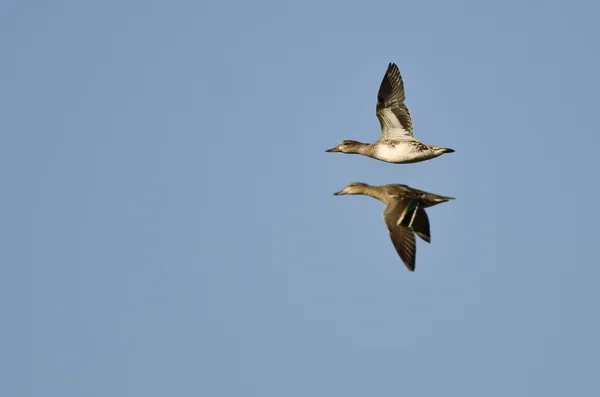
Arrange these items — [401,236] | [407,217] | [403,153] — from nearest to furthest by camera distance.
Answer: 1. [401,236]
2. [407,217]
3. [403,153]

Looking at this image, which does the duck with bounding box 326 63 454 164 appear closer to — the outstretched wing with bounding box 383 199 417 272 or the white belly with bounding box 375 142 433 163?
the white belly with bounding box 375 142 433 163

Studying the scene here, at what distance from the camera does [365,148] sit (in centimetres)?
3625

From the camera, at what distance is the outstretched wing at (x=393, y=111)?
117 ft

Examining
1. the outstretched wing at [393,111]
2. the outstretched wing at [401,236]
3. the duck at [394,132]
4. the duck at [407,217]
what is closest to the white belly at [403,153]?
the duck at [394,132]

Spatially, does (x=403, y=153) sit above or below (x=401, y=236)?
above

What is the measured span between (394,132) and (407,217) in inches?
211

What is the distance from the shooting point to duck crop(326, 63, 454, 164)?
34906 mm

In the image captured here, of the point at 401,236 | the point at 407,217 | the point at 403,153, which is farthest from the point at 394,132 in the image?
the point at 401,236

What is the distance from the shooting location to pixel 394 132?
117ft

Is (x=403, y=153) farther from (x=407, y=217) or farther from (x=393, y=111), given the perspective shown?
(x=407, y=217)

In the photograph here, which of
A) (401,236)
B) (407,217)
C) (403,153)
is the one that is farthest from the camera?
(403,153)

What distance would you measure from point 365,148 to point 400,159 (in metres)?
1.58

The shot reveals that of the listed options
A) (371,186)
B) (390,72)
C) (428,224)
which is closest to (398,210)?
(428,224)

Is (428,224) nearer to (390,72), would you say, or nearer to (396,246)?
(396,246)
